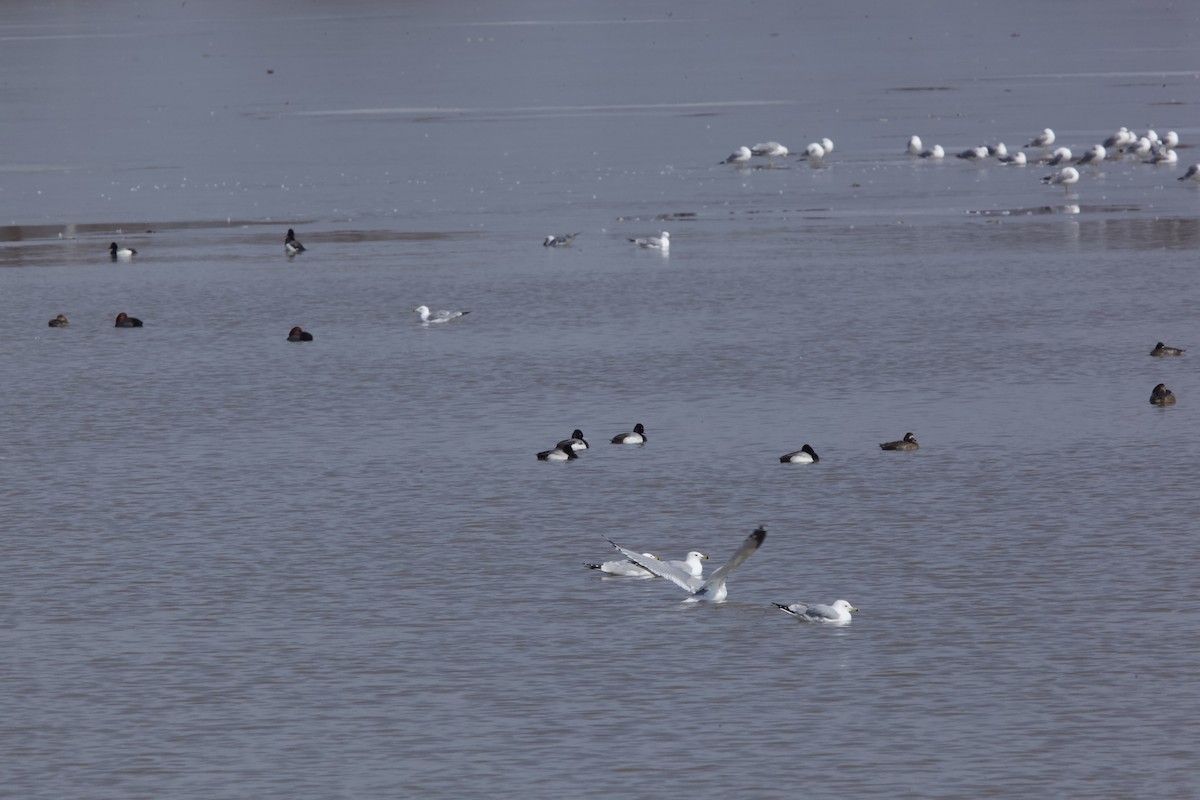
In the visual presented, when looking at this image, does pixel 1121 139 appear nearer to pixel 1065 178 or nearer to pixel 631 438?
pixel 1065 178

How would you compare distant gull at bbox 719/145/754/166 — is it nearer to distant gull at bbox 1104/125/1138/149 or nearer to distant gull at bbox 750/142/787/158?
distant gull at bbox 750/142/787/158

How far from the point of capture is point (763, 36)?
9500cm

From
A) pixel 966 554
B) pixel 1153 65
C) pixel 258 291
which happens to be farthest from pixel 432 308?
pixel 1153 65

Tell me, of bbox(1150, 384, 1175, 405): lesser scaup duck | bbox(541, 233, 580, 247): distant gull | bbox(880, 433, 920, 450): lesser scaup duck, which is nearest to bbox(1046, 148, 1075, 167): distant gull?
bbox(541, 233, 580, 247): distant gull

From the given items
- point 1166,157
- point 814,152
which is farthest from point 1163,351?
point 814,152

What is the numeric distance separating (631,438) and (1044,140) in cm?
Result: 2934

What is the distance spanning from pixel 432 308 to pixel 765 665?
18.5 meters

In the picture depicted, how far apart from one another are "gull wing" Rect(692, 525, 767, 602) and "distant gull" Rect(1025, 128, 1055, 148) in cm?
3432

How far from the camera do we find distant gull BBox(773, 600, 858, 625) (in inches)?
575

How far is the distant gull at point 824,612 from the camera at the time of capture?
1461 centimetres

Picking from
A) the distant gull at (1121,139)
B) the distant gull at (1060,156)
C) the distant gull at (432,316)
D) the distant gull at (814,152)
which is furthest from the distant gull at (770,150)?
the distant gull at (432,316)

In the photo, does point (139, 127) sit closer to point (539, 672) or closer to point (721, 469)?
point (721, 469)

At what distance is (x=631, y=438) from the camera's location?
21.3 m

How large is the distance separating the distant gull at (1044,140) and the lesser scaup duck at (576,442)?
29473 mm
